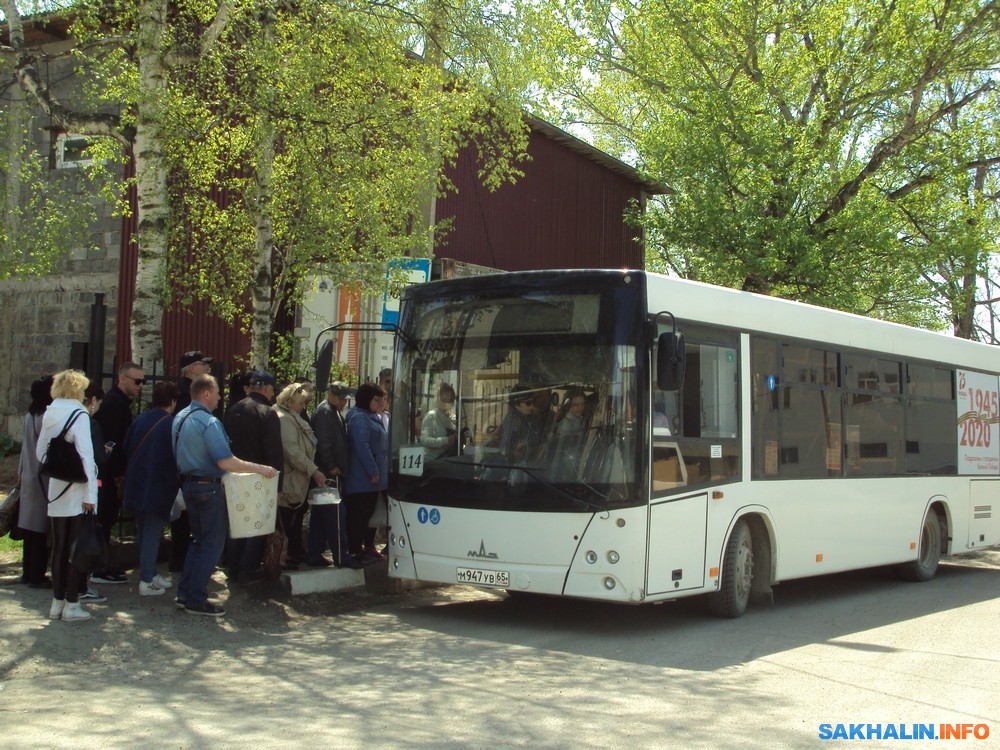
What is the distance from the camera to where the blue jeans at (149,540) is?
8914 millimetres

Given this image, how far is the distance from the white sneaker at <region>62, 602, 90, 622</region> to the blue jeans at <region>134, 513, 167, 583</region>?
1.01 metres

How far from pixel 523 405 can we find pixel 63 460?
347cm

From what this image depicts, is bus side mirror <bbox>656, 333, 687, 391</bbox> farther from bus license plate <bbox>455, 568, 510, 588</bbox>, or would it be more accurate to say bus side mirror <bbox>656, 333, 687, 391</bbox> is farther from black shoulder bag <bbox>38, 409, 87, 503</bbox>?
black shoulder bag <bbox>38, 409, 87, 503</bbox>

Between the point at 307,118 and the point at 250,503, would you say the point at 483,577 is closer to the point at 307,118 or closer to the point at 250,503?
the point at 250,503

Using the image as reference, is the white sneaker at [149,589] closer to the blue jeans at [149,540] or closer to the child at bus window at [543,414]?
the blue jeans at [149,540]

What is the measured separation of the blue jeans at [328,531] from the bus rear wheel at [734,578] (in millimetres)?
3492

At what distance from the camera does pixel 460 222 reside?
21188 mm

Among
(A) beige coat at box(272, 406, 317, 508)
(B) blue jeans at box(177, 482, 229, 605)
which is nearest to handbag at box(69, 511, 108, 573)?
(B) blue jeans at box(177, 482, 229, 605)

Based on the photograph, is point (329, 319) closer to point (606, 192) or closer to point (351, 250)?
point (351, 250)

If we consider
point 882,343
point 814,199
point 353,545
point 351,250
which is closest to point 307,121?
point 351,250

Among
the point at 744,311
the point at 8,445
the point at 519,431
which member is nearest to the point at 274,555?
the point at 519,431

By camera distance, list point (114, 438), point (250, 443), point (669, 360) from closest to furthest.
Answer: point (669, 360) → point (250, 443) → point (114, 438)

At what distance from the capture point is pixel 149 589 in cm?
902

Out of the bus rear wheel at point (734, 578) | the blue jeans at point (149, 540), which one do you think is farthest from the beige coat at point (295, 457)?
the bus rear wheel at point (734, 578)
